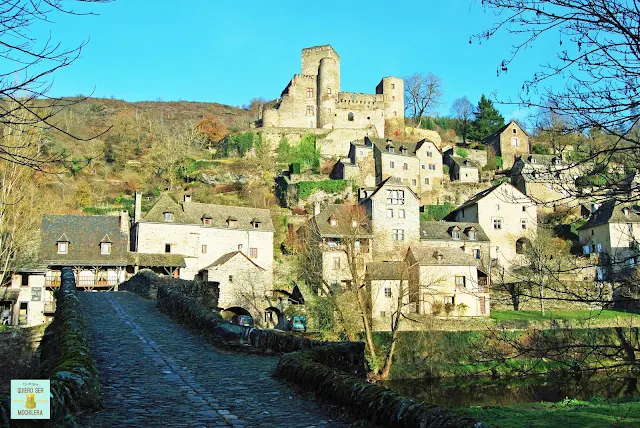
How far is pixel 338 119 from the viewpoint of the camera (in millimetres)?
87250

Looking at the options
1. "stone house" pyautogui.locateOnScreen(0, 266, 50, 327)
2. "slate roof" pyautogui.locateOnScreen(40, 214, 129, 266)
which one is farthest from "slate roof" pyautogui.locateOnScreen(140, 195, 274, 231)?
"stone house" pyautogui.locateOnScreen(0, 266, 50, 327)

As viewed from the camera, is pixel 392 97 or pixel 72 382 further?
pixel 392 97

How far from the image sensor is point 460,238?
54.6 m

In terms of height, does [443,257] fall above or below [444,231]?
below

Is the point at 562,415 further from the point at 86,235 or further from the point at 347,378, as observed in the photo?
the point at 86,235

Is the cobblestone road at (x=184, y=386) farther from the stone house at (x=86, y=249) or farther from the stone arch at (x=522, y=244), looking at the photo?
the stone arch at (x=522, y=244)

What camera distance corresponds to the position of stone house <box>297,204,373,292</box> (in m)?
46.5

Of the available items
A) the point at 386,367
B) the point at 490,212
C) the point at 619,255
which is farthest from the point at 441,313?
the point at 619,255

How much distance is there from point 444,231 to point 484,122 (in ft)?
135

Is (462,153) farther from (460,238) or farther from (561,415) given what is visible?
(561,415)

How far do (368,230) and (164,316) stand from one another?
35.2 metres

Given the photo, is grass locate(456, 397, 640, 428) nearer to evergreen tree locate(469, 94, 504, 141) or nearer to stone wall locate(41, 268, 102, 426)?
stone wall locate(41, 268, 102, 426)

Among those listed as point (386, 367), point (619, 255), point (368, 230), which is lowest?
point (386, 367)

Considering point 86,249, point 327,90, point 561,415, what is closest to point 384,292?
point 86,249
